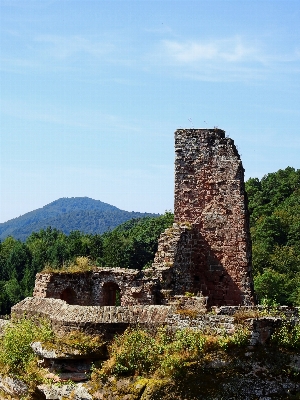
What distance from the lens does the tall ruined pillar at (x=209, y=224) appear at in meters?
23.9

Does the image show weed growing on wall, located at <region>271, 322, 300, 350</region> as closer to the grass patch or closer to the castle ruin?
the castle ruin

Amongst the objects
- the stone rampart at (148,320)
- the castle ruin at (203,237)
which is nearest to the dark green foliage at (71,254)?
the castle ruin at (203,237)

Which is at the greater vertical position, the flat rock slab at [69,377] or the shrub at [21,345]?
the shrub at [21,345]

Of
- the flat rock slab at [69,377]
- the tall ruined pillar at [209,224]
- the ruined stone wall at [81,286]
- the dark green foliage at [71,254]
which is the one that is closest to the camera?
the flat rock slab at [69,377]

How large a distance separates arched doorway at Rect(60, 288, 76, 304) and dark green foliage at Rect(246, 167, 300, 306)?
45.5 metres

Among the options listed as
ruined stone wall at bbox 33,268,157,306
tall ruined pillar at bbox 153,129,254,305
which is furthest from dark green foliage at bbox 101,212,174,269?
tall ruined pillar at bbox 153,129,254,305

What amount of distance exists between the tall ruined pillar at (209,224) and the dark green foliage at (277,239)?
1785 inches

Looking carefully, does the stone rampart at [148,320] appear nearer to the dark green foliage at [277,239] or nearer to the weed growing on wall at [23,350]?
the weed growing on wall at [23,350]

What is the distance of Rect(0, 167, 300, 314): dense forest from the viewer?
8025 cm

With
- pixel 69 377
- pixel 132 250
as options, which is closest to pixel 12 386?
pixel 69 377

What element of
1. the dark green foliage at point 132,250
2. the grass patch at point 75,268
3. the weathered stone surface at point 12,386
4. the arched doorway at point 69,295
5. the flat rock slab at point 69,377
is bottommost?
the weathered stone surface at point 12,386

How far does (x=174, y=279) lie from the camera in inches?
922

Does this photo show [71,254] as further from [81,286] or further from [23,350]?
[23,350]

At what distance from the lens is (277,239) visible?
9281 cm
